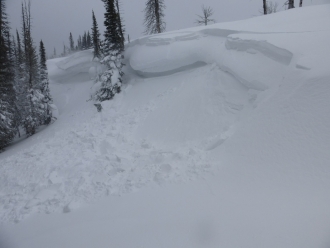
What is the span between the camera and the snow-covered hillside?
3.58 metres

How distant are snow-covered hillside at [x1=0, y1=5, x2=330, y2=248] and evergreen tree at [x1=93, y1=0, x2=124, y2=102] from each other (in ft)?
15.8

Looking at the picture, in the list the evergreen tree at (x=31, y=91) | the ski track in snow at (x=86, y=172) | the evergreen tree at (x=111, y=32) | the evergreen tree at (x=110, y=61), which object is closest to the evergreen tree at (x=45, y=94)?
the evergreen tree at (x=31, y=91)

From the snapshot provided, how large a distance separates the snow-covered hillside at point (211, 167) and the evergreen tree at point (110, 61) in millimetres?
4828

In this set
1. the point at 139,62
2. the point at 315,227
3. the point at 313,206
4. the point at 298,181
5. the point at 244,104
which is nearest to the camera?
the point at 315,227

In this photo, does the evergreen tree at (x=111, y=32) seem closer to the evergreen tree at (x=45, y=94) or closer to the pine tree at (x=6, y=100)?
the pine tree at (x=6, y=100)

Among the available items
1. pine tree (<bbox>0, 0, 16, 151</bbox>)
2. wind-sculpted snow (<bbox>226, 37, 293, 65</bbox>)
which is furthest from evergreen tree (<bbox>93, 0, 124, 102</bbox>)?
wind-sculpted snow (<bbox>226, 37, 293, 65</bbox>)

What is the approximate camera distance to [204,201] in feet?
13.8

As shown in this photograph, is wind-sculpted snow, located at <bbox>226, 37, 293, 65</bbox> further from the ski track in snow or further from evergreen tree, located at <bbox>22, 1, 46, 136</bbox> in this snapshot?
evergreen tree, located at <bbox>22, 1, 46, 136</bbox>

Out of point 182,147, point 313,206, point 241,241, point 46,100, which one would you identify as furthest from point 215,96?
point 46,100

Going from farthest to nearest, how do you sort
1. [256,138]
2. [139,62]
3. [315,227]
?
1. [139,62]
2. [256,138]
3. [315,227]

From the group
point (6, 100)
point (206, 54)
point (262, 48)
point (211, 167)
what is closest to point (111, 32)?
point (206, 54)

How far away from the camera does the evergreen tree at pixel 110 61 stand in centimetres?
1445

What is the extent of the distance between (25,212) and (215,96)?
7.35 meters

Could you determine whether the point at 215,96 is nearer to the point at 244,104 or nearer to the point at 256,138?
the point at 244,104
